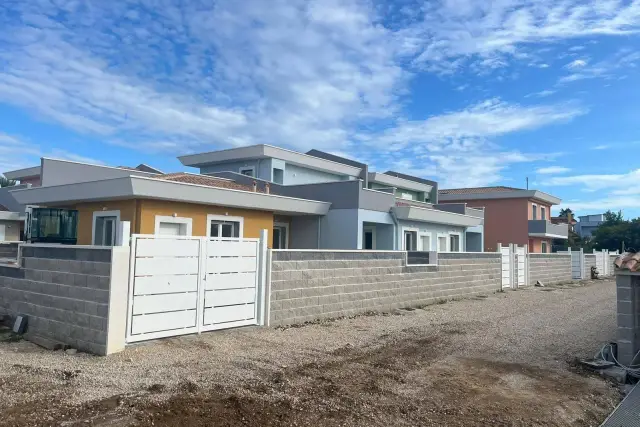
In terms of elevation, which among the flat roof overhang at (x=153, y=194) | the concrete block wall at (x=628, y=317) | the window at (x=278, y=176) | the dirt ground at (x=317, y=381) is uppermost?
the window at (x=278, y=176)

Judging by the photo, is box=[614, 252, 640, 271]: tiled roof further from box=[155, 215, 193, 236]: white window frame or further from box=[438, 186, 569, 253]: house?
box=[438, 186, 569, 253]: house

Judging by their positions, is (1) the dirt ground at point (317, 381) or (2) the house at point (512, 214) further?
(2) the house at point (512, 214)

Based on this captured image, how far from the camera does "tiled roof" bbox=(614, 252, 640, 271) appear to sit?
7574 mm

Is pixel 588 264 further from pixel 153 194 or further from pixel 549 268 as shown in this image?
pixel 153 194

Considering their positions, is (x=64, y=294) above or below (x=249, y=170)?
below

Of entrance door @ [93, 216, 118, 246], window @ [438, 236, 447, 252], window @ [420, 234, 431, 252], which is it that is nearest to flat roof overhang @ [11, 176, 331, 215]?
entrance door @ [93, 216, 118, 246]

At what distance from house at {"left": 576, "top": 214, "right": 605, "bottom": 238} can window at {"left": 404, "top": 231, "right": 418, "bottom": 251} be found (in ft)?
235

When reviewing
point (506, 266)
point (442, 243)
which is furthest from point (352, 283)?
point (442, 243)

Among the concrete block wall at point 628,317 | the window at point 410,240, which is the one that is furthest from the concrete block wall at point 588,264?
the concrete block wall at point 628,317

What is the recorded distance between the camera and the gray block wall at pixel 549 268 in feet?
80.6

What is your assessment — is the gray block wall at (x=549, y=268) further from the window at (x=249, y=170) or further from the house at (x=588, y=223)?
the house at (x=588, y=223)

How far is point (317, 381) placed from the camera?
6484mm

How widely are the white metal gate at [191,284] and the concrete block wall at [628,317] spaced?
20.3 ft

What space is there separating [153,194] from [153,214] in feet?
2.60
